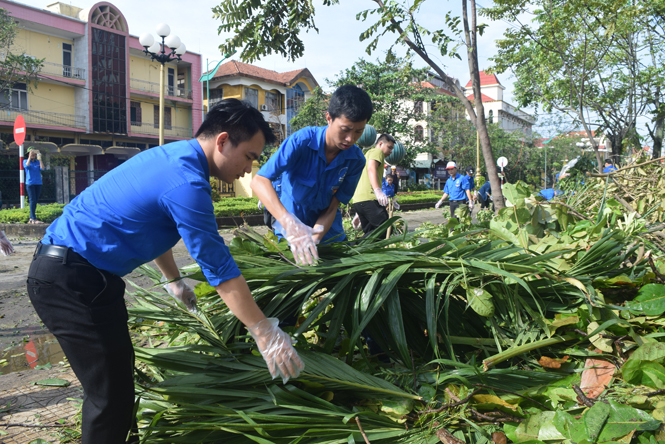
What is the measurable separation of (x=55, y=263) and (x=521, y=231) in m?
A: 2.06

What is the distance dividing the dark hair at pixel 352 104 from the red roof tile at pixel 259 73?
2934 cm

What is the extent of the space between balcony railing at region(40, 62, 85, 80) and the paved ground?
940 inches

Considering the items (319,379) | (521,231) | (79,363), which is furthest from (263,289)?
(521,231)

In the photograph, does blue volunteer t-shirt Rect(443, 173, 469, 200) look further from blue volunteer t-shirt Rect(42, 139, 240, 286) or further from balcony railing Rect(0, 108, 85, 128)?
balcony railing Rect(0, 108, 85, 128)

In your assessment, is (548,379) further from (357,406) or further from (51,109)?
(51,109)

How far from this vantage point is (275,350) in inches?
63.9

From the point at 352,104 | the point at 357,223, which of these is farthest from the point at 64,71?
the point at 352,104

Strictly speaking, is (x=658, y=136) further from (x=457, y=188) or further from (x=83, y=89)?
(x=83, y=89)

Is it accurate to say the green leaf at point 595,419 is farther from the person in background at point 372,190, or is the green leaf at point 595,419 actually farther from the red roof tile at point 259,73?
the red roof tile at point 259,73

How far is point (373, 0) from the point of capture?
3.93 m

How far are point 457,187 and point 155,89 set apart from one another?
79.9ft

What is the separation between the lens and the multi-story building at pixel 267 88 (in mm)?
31288

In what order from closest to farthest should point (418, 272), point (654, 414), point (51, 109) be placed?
1. point (654, 414)
2. point (418, 272)
3. point (51, 109)

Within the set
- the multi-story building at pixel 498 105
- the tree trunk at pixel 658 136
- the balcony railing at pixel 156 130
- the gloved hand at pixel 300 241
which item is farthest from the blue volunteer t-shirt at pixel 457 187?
the multi-story building at pixel 498 105
